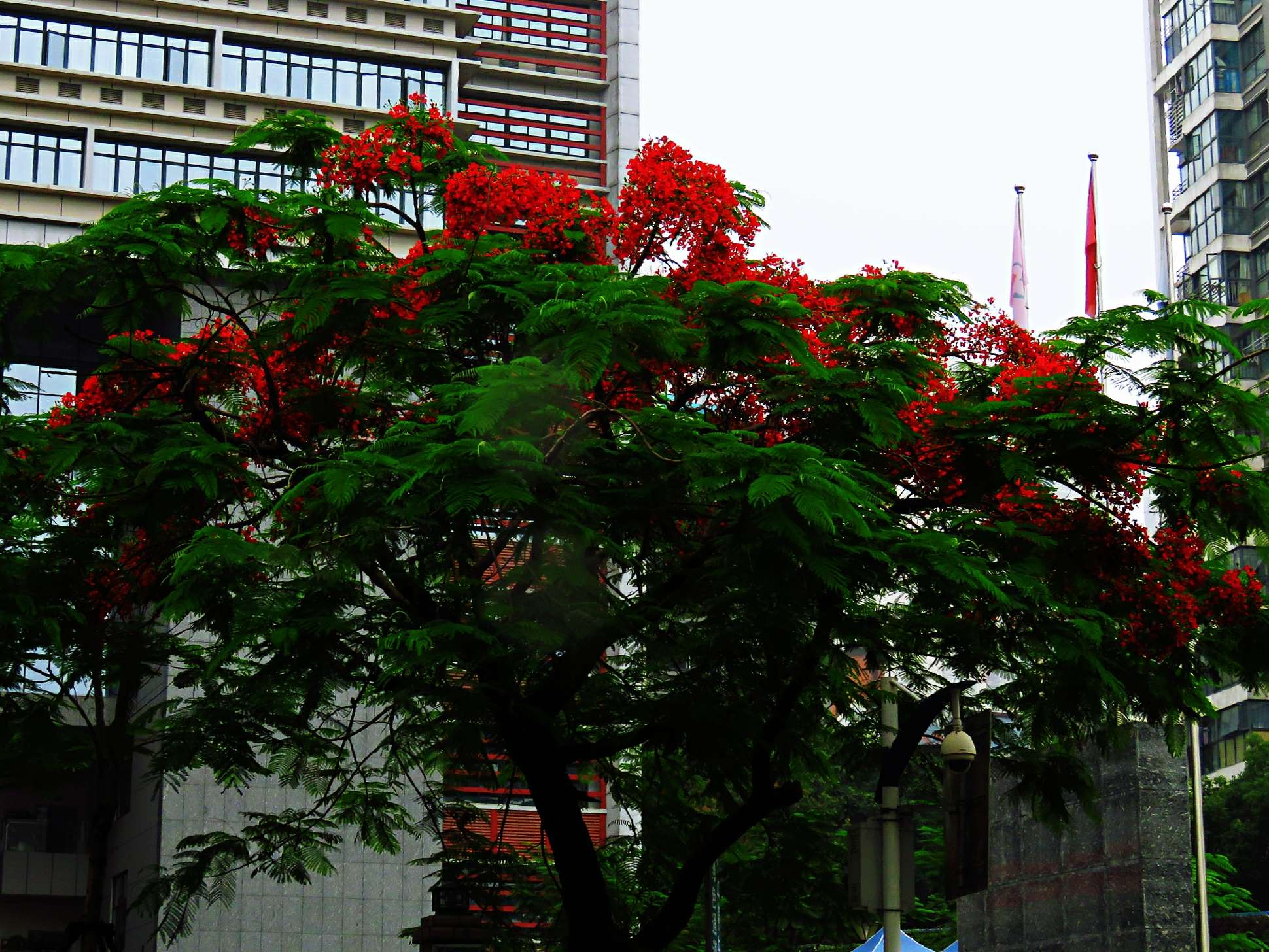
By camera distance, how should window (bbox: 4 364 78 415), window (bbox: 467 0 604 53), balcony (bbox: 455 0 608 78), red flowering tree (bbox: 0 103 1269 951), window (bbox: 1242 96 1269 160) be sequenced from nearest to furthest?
red flowering tree (bbox: 0 103 1269 951), window (bbox: 4 364 78 415), balcony (bbox: 455 0 608 78), window (bbox: 467 0 604 53), window (bbox: 1242 96 1269 160)

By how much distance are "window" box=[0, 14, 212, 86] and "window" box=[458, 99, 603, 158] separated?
1138 centimetres

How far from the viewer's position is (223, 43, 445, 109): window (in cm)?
4319

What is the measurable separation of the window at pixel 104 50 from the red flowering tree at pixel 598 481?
27.7 meters

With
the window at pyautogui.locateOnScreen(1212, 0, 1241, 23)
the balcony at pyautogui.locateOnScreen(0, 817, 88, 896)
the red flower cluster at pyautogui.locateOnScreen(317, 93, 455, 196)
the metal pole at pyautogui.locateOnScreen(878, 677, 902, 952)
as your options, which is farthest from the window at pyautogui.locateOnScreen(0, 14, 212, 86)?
the window at pyautogui.locateOnScreen(1212, 0, 1241, 23)

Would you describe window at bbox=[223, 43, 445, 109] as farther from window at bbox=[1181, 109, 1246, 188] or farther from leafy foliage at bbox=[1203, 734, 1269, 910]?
window at bbox=[1181, 109, 1246, 188]

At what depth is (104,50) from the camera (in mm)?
42719

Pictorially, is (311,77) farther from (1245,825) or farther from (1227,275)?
(1227,275)

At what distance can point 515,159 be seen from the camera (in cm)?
5197

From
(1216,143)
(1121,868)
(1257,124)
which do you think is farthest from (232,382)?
(1216,143)

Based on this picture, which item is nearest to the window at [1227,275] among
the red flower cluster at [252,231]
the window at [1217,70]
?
the window at [1217,70]

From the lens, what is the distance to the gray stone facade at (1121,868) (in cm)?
2208

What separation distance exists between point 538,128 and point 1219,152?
37044 mm

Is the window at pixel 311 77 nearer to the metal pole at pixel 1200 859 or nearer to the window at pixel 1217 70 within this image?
the metal pole at pixel 1200 859

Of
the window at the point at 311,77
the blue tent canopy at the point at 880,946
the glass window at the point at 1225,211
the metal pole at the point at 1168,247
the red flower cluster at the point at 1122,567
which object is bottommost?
the blue tent canopy at the point at 880,946
